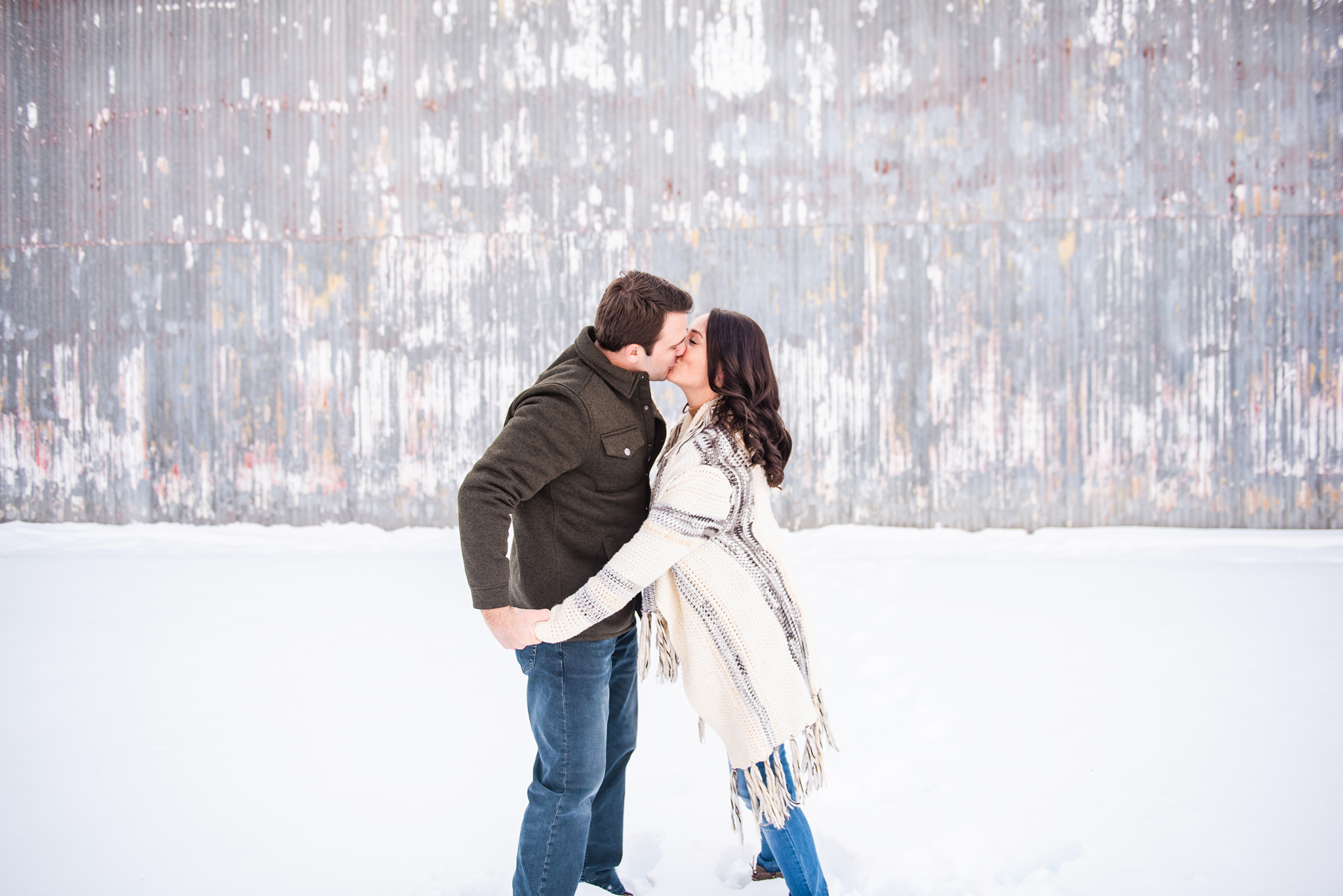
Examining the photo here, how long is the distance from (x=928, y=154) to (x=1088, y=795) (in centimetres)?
507

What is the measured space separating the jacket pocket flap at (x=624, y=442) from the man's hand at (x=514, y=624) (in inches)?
16.6

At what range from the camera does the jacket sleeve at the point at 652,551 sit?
1.68 m

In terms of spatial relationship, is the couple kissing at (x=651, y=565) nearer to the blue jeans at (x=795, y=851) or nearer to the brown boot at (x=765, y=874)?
the blue jeans at (x=795, y=851)

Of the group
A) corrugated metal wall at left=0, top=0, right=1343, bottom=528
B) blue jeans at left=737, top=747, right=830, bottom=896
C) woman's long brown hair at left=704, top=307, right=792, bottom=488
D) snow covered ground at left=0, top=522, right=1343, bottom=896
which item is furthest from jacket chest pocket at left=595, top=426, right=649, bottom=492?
corrugated metal wall at left=0, top=0, right=1343, bottom=528

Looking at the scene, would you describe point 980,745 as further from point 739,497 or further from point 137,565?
point 137,565

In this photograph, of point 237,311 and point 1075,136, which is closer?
point 1075,136

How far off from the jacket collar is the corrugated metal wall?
450 centimetres

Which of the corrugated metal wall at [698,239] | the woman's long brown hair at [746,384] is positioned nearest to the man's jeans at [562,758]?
the woman's long brown hair at [746,384]

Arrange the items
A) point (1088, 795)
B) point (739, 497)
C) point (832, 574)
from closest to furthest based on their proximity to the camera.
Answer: point (739, 497), point (1088, 795), point (832, 574)

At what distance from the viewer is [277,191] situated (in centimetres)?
632

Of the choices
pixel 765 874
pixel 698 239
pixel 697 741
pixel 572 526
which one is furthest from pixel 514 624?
pixel 698 239

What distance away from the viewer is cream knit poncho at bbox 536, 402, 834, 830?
1702 millimetres

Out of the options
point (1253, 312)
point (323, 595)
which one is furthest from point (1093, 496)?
point (323, 595)

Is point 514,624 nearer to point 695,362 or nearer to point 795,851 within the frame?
point 695,362
